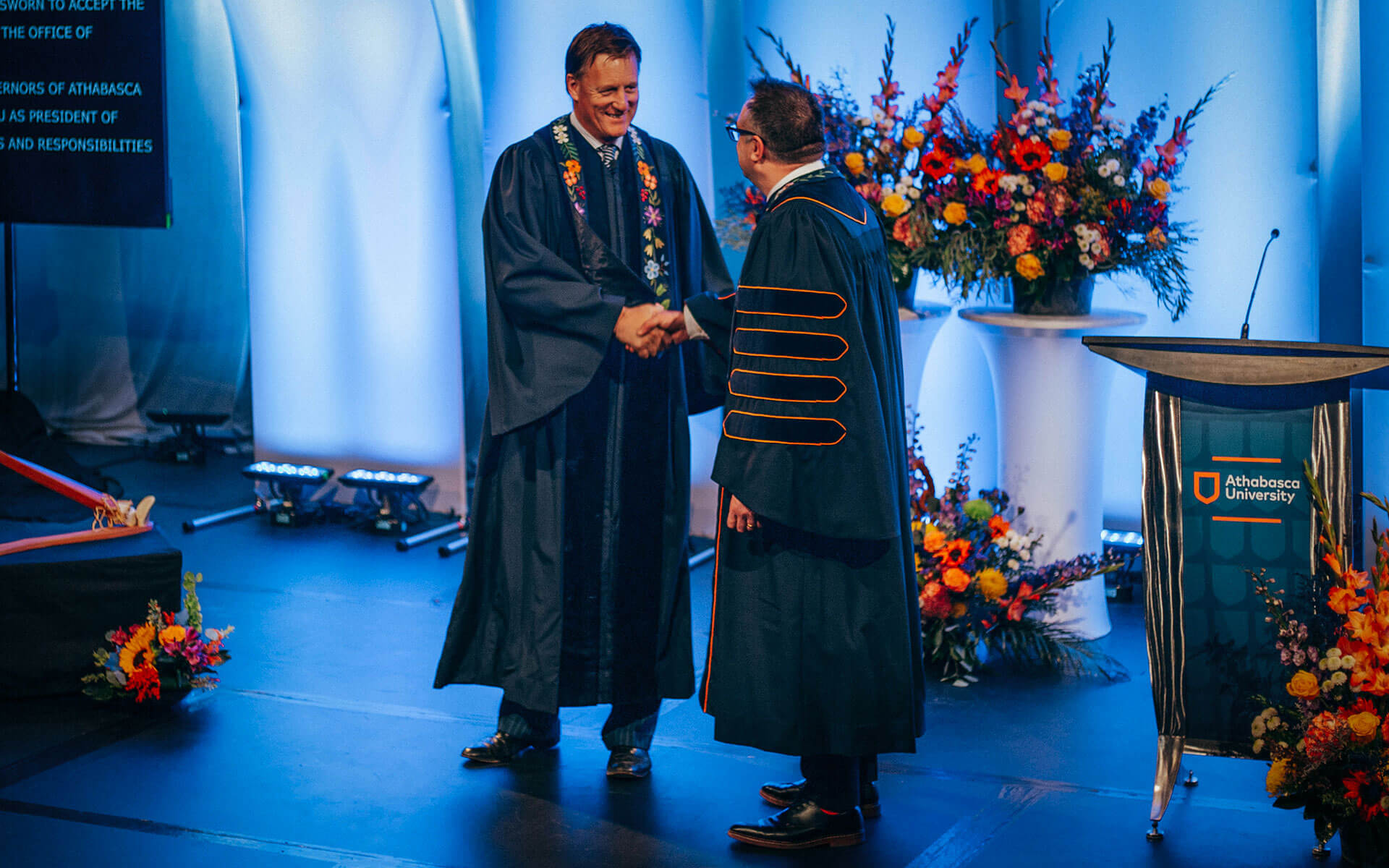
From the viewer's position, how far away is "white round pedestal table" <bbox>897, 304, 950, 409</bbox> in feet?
15.7

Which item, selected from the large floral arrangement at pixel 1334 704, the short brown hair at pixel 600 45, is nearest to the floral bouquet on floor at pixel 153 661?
the short brown hair at pixel 600 45

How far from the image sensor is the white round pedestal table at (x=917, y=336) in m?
4.78

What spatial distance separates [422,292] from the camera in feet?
21.1

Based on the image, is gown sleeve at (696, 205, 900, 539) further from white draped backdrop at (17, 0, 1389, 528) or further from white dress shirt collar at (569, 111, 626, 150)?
white draped backdrop at (17, 0, 1389, 528)

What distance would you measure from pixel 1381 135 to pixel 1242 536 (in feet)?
7.00

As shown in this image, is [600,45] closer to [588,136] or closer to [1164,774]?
[588,136]

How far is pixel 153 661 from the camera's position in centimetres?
411

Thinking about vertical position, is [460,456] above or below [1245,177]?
below

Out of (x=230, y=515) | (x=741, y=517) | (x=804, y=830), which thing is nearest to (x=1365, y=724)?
(x=804, y=830)

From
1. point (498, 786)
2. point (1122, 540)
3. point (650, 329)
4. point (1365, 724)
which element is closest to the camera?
point (1365, 724)

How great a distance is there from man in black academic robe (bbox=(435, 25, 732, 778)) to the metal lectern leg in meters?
1.14

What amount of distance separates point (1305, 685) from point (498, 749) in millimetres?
1944

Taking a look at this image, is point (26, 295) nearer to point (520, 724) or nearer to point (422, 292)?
point (422, 292)

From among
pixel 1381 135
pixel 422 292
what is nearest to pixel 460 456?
A: pixel 422 292
